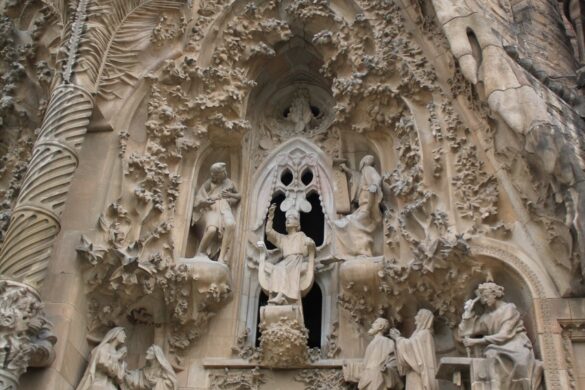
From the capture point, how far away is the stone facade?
650 centimetres

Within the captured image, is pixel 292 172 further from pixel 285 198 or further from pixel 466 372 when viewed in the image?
pixel 466 372

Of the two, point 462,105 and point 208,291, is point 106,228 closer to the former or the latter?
point 208,291

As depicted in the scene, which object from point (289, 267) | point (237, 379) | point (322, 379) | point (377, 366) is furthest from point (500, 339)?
point (237, 379)

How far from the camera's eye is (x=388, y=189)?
809 cm

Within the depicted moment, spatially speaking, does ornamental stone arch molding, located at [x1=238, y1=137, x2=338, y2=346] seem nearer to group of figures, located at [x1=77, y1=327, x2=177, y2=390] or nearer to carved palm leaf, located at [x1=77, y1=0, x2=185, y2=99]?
group of figures, located at [x1=77, y1=327, x2=177, y2=390]

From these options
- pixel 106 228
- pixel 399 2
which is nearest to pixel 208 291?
pixel 106 228

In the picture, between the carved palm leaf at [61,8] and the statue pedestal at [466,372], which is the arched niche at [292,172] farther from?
the carved palm leaf at [61,8]

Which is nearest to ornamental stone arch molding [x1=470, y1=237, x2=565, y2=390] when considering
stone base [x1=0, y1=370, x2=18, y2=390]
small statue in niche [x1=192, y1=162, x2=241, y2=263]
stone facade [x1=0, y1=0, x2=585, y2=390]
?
stone facade [x1=0, y1=0, x2=585, y2=390]

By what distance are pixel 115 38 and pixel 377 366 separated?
4.59 meters

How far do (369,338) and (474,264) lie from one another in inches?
56.6

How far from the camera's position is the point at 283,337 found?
23.8ft

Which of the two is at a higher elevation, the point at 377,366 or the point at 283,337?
the point at 283,337

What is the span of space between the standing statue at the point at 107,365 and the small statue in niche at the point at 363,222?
2.50 metres

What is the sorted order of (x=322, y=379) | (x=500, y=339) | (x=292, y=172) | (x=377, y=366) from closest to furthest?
(x=500, y=339) → (x=377, y=366) → (x=322, y=379) → (x=292, y=172)
